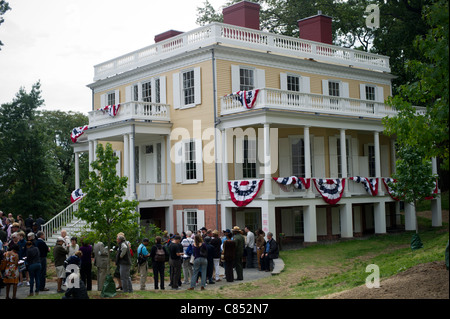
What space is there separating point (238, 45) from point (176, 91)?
4018 millimetres

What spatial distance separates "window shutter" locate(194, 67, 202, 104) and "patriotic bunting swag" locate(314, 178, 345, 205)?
7.10m

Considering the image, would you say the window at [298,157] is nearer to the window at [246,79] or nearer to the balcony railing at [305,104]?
the balcony railing at [305,104]

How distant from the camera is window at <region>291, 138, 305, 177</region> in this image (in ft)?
97.2

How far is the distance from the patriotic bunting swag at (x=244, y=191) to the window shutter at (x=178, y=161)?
3.62m

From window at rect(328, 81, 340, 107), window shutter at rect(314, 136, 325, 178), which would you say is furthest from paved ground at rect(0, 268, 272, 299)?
window at rect(328, 81, 340, 107)

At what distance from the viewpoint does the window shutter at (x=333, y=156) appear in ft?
100.0

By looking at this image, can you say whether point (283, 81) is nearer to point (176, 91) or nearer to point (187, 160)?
point (176, 91)

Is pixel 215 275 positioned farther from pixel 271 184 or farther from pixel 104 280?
pixel 271 184

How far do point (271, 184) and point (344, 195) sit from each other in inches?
196

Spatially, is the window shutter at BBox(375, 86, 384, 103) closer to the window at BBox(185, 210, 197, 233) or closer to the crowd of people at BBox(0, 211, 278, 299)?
the window at BBox(185, 210, 197, 233)

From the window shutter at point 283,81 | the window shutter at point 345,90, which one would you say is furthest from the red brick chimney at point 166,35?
the window shutter at point 345,90

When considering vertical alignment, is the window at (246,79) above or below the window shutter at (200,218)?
above

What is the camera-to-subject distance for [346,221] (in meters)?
28.7

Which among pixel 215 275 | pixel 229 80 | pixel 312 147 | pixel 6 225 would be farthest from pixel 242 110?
pixel 6 225
